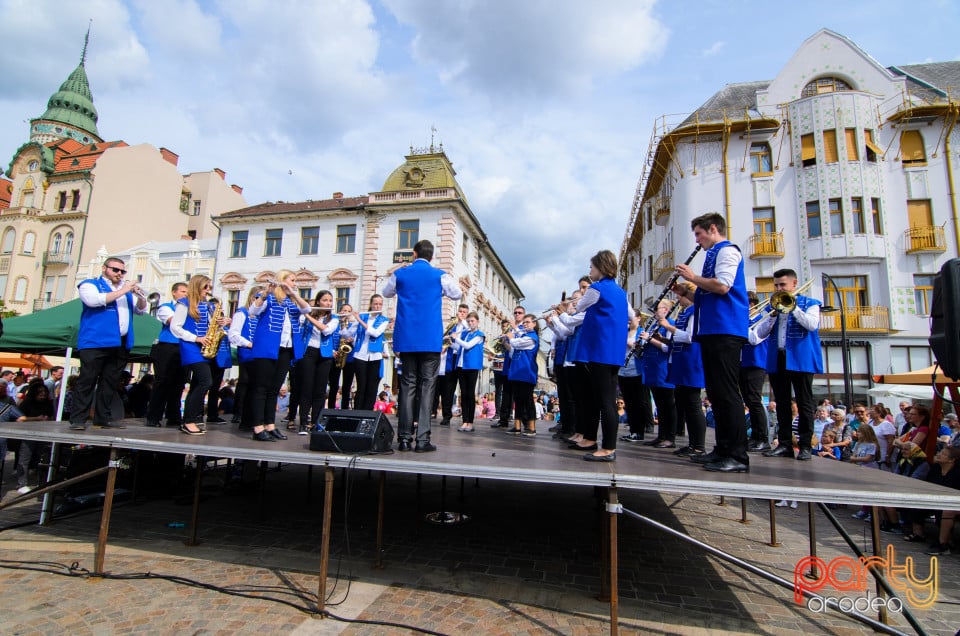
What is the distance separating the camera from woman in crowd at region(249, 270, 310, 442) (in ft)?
18.8

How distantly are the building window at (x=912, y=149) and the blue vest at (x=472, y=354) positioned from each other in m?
26.4

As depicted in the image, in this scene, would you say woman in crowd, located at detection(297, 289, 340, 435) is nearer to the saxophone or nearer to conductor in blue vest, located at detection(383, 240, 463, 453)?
the saxophone

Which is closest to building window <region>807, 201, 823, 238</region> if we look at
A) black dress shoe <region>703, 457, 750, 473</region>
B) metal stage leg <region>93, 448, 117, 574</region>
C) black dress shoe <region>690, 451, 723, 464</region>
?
black dress shoe <region>690, 451, 723, 464</region>

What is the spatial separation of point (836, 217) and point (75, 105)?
238 feet

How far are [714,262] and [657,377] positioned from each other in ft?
10.1

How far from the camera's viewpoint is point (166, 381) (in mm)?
7207

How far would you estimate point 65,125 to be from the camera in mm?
54281

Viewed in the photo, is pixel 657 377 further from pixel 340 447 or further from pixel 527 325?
pixel 340 447

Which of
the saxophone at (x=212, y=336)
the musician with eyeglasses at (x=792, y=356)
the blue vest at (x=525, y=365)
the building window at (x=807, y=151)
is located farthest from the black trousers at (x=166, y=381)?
the building window at (x=807, y=151)

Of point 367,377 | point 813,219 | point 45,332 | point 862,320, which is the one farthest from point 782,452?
point 813,219

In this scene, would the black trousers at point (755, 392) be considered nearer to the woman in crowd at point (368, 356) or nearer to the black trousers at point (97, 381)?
the woman in crowd at point (368, 356)

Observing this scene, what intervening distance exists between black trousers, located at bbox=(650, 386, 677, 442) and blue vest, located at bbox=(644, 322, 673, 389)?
117mm

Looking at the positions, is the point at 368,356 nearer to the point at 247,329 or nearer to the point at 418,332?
the point at 247,329

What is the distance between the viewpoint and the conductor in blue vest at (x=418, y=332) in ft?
17.2
